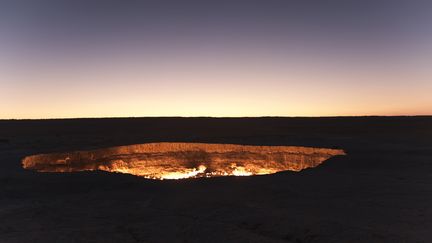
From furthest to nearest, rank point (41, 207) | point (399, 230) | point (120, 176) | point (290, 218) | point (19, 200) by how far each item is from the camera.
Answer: point (120, 176) < point (19, 200) < point (41, 207) < point (290, 218) < point (399, 230)

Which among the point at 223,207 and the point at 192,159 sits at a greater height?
the point at 223,207

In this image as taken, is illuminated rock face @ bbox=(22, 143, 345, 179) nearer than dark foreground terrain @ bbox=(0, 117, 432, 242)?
No

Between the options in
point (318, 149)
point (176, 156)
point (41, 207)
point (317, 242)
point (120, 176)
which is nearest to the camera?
point (317, 242)

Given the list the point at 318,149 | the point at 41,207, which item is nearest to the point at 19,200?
the point at 41,207

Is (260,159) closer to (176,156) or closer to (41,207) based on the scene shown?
(176,156)

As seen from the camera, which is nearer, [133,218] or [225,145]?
[133,218]

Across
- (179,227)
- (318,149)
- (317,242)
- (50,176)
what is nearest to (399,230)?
(317,242)

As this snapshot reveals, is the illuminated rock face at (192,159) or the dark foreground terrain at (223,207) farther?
the illuminated rock face at (192,159)

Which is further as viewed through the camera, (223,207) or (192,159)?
(192,159)
